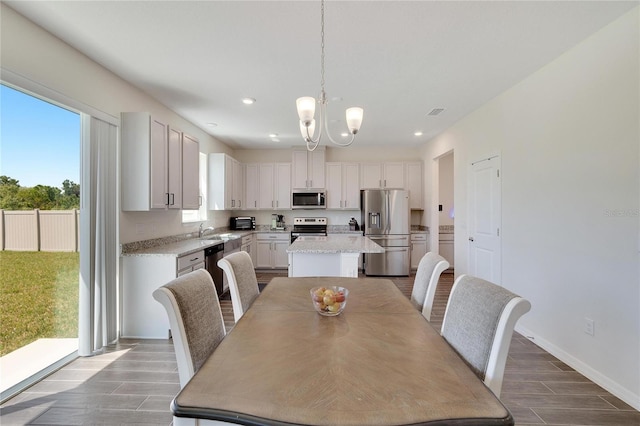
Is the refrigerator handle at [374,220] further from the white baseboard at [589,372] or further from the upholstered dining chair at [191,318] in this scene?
the upholstered dining chair at [191,318]

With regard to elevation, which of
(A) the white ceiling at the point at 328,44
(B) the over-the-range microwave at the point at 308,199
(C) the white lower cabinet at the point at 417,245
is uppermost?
(A) the white ceiling at the point at 328,44

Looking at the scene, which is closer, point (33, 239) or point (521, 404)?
point (521, 404)

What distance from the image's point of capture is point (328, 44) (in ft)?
7.64

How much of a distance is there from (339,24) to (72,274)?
3050 millimetres

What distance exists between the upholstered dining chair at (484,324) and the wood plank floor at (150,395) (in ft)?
3.45

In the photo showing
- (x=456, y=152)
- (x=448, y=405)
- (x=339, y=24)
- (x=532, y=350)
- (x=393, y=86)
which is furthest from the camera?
(x=456, y=152)

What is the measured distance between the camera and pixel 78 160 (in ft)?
8.35

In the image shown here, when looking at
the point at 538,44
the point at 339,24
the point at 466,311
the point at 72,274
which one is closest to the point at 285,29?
the point at 339,24

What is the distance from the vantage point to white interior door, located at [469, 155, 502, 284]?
3.41m

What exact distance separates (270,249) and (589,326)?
15.5 ft

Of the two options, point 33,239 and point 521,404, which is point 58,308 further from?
point 521,404

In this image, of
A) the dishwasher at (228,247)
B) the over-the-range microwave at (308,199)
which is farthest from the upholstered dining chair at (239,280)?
the over-the-range microwave at (308,199)

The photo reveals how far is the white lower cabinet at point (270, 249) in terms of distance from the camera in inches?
228

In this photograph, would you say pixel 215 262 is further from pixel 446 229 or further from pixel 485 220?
pixel 446 229
